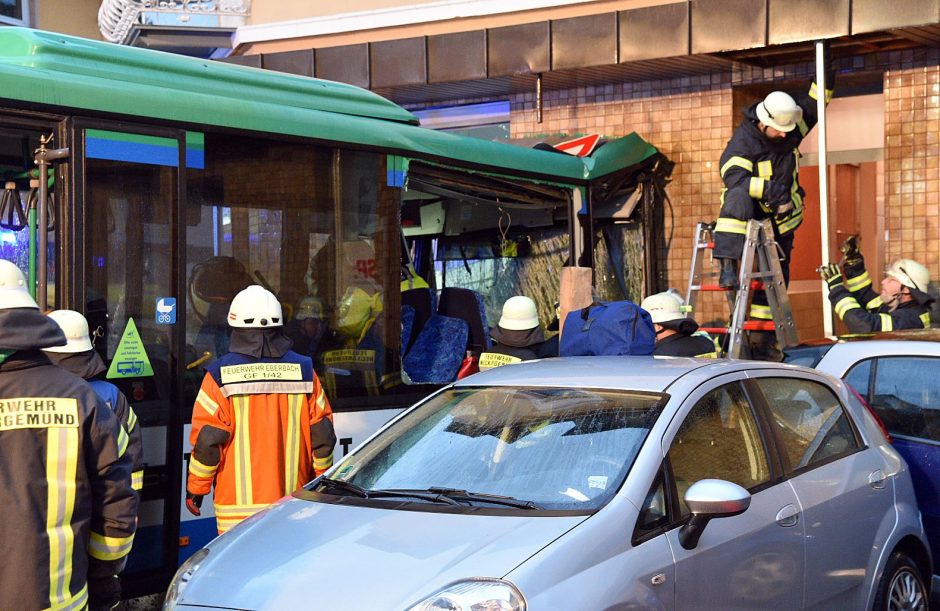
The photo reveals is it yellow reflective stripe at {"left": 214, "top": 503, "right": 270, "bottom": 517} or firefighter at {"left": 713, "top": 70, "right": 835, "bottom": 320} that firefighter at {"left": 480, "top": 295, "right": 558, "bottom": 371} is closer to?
firefighter at {"left": 713, "top": 70, "right": 835, "bottom": 320}

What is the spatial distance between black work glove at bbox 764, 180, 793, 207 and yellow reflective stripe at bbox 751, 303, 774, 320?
2.66 ft

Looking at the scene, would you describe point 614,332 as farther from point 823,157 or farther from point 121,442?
point 823,157

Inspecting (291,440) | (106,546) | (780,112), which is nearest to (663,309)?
(780,112)

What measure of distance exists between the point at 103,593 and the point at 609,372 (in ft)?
6.92

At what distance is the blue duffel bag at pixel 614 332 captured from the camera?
6.57 meters

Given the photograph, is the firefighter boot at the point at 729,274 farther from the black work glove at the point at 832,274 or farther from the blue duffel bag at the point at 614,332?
the blue duffel bag at the point at 614,332

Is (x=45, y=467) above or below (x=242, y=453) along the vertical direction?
above

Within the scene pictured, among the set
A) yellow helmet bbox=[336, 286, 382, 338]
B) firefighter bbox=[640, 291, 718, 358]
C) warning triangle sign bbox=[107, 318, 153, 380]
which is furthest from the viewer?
firefighter bbox=[640, 291, 718, 358]

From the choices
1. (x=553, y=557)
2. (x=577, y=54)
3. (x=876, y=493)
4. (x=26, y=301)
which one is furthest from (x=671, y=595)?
(x=577, y=54)

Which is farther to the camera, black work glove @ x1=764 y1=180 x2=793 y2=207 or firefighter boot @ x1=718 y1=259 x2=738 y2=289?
black work glove @ x1=764 y1=180 x2=793 y2=207

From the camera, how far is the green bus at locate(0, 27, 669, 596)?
5500mm

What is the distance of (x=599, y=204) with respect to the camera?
9539 millimetres

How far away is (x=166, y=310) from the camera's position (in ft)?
19.0

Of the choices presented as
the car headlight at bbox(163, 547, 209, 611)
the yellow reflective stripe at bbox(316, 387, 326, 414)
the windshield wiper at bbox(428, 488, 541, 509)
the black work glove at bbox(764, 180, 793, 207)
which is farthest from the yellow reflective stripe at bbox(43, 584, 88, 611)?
the black work glove at bbox(764, 180, 793, 207)
